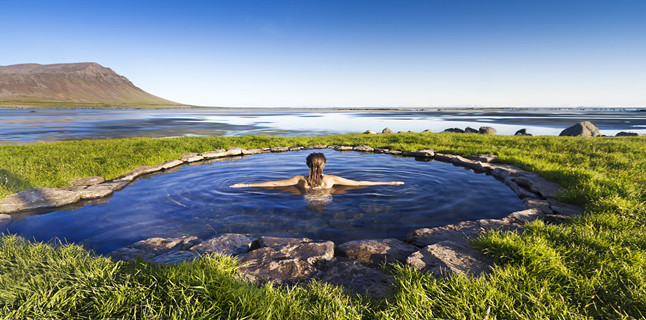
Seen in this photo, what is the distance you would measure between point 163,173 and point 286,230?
7.30 m

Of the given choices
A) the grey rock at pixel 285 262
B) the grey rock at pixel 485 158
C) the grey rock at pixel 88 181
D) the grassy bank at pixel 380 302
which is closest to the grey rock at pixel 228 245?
the grey rock at pixel 285 262

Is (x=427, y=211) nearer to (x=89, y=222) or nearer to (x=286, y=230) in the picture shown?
(x=286, y=230)

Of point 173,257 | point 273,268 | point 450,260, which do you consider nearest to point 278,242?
point 273,268

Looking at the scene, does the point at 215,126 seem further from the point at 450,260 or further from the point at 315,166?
the point at 450,260

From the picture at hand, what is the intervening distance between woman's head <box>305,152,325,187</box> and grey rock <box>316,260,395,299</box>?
4.43 meters

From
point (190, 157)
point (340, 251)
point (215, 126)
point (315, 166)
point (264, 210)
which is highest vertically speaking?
point (215, 126)

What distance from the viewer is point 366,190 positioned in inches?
327

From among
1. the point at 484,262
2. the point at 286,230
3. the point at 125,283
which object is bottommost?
the point at 286,230

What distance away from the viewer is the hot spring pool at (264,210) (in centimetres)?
542

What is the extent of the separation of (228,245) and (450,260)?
3.37 metres

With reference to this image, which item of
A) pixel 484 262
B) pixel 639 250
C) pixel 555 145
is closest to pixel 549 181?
Answer: pixel 639 250

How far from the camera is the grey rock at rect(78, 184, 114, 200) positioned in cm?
728

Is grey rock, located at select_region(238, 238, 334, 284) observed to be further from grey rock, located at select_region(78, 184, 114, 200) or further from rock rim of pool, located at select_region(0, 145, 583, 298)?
grey rock, located at select_region(78, 184, 114, 200)

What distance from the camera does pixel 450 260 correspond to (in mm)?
3537
